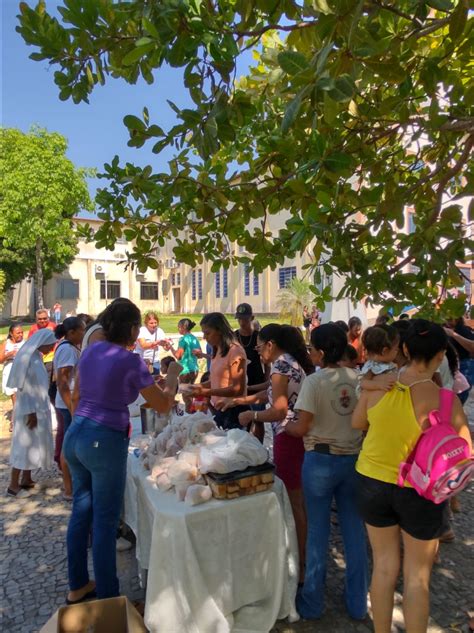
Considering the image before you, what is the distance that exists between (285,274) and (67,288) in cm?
1883

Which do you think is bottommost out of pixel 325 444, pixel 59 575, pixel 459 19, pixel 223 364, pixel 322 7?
pixel 59 575

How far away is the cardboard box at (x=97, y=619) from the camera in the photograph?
93.5 inches

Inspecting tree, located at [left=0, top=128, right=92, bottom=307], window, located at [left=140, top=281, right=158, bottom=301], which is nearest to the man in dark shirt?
tree, located at [left=0, top=128, right=92, bottom=307]

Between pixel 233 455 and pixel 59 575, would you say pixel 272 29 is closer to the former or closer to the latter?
pixel 233 455

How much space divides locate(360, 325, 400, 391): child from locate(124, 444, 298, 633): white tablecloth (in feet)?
2.98

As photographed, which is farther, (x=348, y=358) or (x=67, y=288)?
(x=67, y=288)

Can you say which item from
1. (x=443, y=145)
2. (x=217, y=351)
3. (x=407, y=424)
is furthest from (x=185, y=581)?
(x=443, y=145)

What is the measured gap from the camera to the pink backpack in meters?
2.08

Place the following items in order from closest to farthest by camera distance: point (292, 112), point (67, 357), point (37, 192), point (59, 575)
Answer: point (292, 112) → point (59, 575) → point (67, 357) → point (37, 192)

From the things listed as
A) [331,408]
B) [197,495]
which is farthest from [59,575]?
[331,408]

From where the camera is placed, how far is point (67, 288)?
124 ft

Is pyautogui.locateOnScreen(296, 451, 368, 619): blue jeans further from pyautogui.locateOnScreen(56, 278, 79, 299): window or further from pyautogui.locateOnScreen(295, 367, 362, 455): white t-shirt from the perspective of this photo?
pyautogui.locateOnScreen(56, 278, 79, 299): window

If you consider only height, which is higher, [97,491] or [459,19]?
[459,19]

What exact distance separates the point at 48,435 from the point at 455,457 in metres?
4.24
